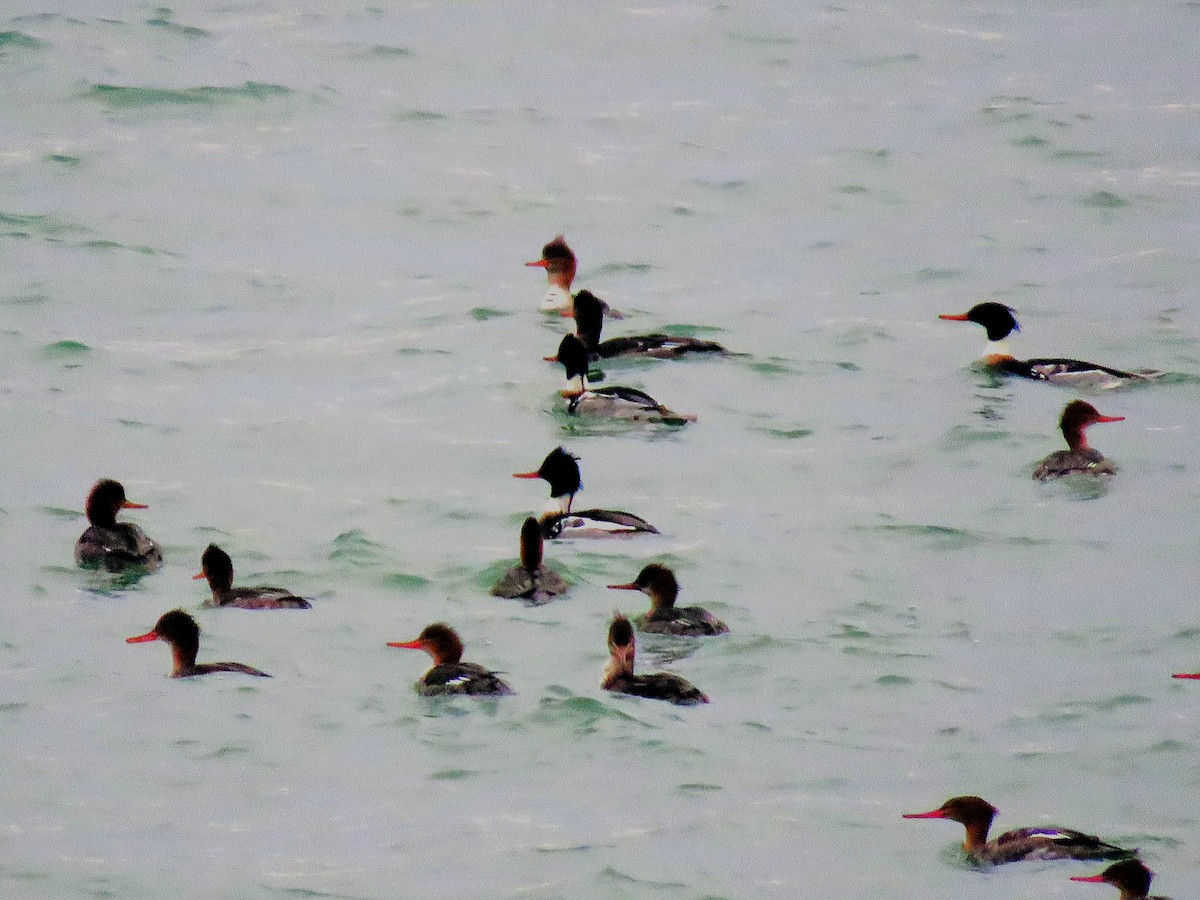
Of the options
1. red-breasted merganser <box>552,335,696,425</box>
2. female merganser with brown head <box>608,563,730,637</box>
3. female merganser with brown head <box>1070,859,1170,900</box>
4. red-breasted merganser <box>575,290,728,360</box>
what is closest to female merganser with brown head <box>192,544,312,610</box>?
female merganser with brown head <box>608,563,730,637</box>

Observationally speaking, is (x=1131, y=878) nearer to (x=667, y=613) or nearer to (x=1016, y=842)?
(x=1016, y=842)

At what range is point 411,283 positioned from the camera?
20.1 metres

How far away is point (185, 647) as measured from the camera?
38.0 ft

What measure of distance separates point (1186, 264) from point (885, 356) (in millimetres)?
3925

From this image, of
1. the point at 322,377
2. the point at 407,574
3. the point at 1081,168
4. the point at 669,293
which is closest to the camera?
the point at 407,574

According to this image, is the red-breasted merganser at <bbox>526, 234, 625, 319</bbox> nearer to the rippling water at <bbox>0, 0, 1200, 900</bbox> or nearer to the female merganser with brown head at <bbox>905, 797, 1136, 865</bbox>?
the rippling water at <bbox>0, 0, 1200, 900</bbox>

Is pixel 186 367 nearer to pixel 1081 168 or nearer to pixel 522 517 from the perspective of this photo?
pixel 522 517

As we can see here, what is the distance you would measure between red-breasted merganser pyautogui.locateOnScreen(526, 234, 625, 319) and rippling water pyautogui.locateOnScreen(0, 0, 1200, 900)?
0.94 feet

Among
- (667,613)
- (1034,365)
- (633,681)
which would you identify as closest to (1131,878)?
(633,681)

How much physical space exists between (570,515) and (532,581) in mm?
1166

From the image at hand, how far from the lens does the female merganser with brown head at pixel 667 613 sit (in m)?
12.1

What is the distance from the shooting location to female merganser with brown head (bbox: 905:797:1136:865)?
971cm

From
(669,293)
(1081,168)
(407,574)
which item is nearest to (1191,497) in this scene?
(407,574)

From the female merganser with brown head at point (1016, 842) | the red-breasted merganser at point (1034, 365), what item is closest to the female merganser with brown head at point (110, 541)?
the female merganser with brown head at point (1016, 842)
